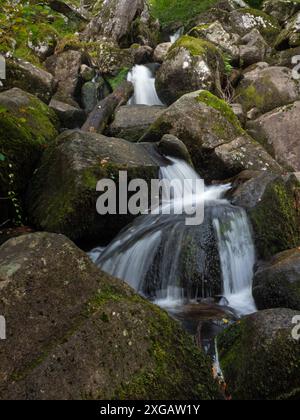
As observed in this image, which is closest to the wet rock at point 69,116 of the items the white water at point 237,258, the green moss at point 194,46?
the green moss at point 194,46

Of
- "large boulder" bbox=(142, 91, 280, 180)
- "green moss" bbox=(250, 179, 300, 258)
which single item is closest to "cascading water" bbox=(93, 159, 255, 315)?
"green moss" bbox=(250, 179, 300, 258)

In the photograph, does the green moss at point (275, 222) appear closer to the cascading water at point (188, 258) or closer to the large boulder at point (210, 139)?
the cascading water at point (188, 258)

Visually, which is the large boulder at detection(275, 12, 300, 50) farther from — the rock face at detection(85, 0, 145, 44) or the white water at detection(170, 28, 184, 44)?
the rock face at detection(85, 0, 145, 44)

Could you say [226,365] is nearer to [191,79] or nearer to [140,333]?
[140,333]

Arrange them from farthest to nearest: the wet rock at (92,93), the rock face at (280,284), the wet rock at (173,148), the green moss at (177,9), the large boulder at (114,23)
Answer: the green moss at (177,9) → the large boulder at (114,23) → the wet rock at (92,93) → the wet rock at (173,148) → the rock face at (280,284)

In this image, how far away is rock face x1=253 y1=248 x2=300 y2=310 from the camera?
4.50 m

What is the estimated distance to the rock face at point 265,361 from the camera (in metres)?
3.19

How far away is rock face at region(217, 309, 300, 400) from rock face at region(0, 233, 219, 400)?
654mm

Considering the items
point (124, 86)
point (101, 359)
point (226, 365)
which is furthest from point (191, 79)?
point (101, 359)

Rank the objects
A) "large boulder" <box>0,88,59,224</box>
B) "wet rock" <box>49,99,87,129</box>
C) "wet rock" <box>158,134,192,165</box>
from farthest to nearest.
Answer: "wet rock" <box>49,99,87,129</box> < "wet rock" <box>158,134,192,165</box> < "large boulder" <box>0,88,59,224</box>

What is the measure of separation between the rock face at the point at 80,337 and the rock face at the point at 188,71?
9674 millimetres

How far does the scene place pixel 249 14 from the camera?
17469 mm

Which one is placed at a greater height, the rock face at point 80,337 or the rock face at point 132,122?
the rock face at point 132,122

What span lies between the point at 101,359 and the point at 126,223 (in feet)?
14.2
